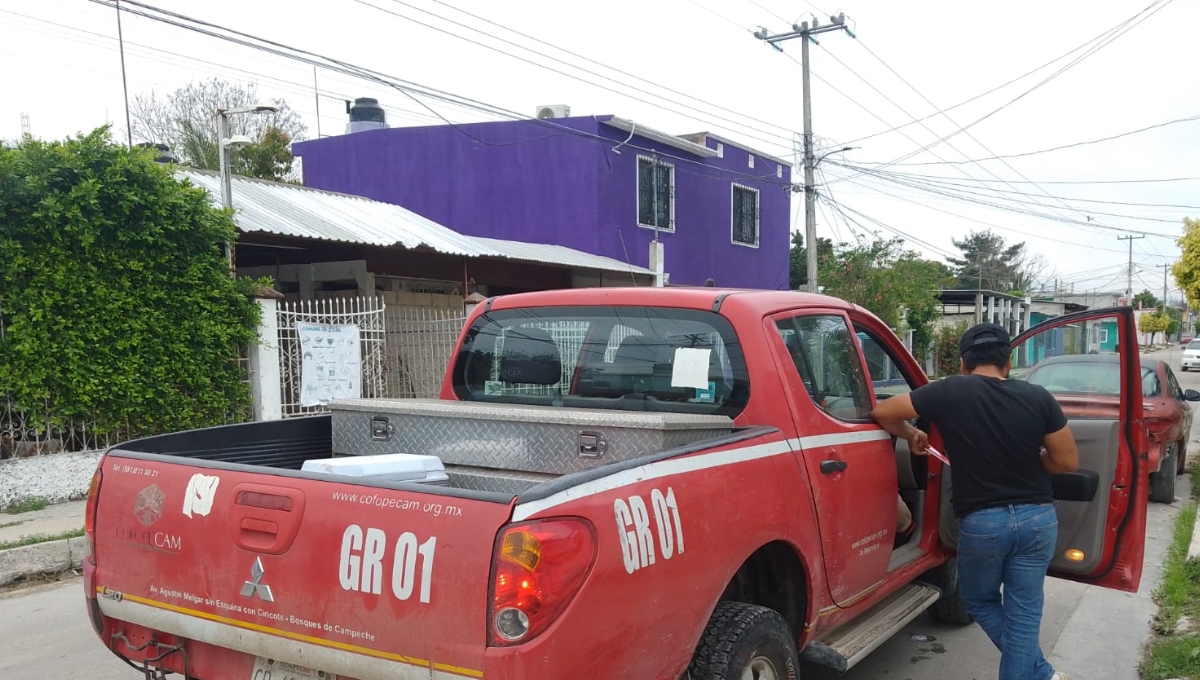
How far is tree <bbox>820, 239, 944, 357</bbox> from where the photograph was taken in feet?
77.0

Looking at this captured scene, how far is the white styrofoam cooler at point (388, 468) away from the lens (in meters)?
2.91

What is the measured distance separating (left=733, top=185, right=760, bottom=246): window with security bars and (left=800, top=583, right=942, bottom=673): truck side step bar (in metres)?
20.7

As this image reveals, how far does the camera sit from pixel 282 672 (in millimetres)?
2598

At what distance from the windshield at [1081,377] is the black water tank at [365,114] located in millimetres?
20432

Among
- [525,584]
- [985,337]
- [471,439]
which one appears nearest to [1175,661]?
[985,337]

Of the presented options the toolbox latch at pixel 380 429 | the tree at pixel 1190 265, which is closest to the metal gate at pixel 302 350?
the toolbox latch at pixel 380 429

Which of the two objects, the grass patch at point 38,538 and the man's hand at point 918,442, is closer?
the man's hand at point 918,442

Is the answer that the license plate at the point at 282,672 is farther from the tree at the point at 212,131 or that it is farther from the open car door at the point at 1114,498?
the tree at the point at 212,131

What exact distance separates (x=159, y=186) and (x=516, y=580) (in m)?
8.33

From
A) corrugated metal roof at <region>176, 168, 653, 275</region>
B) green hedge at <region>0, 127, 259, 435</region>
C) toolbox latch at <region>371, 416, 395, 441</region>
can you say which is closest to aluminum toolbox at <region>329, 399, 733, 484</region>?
toolbox latch at <region>371, 416, 395, 441</region>

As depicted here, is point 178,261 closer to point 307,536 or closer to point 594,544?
point 307,536

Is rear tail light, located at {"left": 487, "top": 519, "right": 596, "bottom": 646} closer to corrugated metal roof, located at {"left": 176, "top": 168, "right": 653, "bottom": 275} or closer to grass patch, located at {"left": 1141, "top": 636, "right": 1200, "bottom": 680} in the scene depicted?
grass patch, located at {"left": 1141, "top": 636, "right": 1200, "bottom": 680}

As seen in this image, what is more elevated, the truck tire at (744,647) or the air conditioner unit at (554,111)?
the air conditioner unit at (554,111)

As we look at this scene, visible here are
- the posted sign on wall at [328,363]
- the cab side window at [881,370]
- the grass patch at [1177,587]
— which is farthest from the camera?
the posted sign on wall at [328,363]
